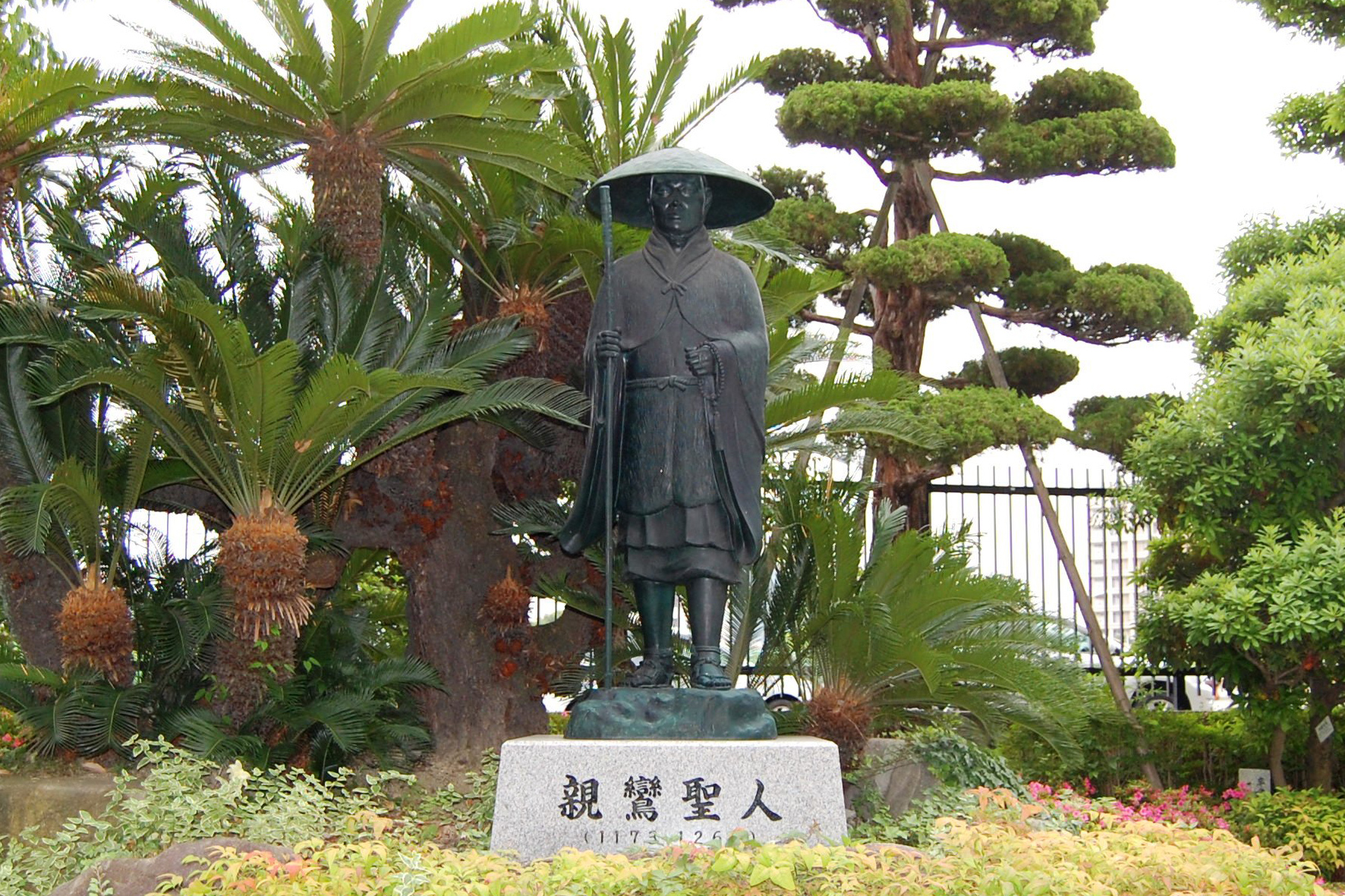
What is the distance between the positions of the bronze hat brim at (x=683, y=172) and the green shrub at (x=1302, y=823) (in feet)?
22.1

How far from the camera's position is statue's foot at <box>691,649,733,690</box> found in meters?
5.95

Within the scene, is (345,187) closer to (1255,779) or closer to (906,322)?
(906,322)

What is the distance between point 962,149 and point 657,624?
9929mm

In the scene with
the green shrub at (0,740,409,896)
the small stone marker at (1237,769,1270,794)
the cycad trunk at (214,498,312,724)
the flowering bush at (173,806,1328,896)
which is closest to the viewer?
the flowering bush at (173,806,1328,896)

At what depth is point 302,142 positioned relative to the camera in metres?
11.2

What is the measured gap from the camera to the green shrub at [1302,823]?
34.5 feet

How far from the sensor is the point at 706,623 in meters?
6.13

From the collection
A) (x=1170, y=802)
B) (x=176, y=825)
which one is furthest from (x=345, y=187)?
(x=1170, y=802)

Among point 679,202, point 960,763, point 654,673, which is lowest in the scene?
point 960,763

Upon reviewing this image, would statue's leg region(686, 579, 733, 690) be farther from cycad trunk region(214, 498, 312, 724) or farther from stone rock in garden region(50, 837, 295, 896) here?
cycad trunk region(214, 498, 312, 724)

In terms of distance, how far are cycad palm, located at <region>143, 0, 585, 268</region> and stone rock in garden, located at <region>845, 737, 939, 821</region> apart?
4578 millimetres

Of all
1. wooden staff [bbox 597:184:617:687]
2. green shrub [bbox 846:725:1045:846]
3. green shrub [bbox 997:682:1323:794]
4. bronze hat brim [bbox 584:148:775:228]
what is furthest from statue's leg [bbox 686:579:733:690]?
green shrub [bbox 997:682:1323:794]

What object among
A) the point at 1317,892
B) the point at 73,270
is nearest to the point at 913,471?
the point at 73,270

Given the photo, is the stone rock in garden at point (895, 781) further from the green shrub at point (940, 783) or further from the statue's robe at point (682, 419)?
the statue's robe at point (682, 419)
